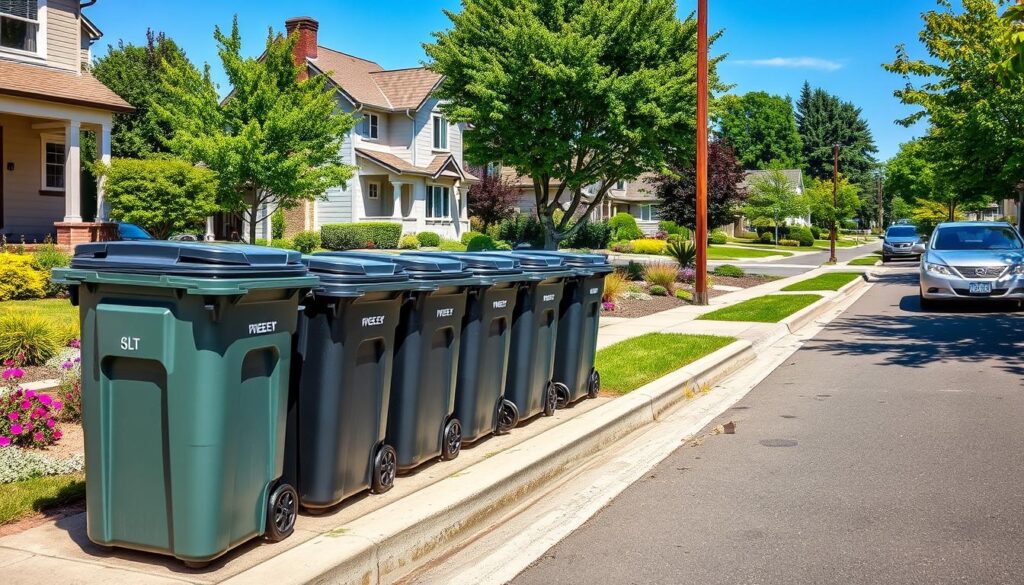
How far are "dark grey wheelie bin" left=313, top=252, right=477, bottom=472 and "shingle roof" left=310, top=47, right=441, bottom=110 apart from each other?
1297 inches

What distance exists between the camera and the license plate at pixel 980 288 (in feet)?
54.5

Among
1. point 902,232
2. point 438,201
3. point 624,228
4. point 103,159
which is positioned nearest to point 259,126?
point 103,159

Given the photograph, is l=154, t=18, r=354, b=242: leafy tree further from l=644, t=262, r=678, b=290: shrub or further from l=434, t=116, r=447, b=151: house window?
l=434, t=116, r=447, b=151: house window

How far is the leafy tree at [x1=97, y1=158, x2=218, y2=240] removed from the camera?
22.2m

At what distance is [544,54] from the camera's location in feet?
70.2

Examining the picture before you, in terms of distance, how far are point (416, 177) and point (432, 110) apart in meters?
3.69

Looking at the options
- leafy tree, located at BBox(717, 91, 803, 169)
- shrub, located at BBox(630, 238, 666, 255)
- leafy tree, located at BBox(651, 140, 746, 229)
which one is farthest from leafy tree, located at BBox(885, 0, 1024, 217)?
leafy tree, located at BBox(717, 91, 803, 169)

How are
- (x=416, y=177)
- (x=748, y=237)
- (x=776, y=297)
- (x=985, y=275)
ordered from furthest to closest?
1. (x=748, y=237)
2. (x=416, y=177)
3. (x=776, y=297)
4. (x=985, y=275)

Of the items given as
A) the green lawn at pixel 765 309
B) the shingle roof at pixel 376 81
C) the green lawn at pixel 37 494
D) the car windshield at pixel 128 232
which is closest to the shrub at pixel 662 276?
the green lawn at pixel 765 309

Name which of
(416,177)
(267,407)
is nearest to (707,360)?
(267,407)

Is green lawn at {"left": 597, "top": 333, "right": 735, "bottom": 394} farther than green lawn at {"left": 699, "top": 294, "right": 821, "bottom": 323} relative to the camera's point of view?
No

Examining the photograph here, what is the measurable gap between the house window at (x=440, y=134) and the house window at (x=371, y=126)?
3.03 meters

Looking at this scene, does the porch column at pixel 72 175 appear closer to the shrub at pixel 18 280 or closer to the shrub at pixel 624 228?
the shrub at pixel 18 280

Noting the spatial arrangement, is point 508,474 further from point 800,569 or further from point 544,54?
point 544,54
